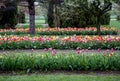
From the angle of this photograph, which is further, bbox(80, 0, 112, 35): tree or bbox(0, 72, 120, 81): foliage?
bbox(80, 0, 112, 35): tree

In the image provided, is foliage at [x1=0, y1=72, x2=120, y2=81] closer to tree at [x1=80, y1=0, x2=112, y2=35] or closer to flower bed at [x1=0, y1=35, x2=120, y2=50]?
flower bed at [x1=0, y1=35, x2=120, y2=50]

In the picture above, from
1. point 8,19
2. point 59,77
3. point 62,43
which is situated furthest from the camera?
point 8,19

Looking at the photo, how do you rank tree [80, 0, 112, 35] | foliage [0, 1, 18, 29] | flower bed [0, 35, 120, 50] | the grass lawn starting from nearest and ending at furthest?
the grass lawn
flower bed [0, 35, 120, 50]
tree [80, 0, 112, 35]
foliage [0, 1, 18, 29]

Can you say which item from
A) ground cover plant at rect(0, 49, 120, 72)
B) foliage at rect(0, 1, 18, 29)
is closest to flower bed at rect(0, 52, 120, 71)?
ground cover plant at rect(0, 49, 120, 72)

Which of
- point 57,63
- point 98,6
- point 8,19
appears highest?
point 98,6

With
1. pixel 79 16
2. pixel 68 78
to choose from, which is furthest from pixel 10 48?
pixel 79 16

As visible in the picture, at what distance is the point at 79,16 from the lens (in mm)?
20953

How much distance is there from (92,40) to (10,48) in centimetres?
319

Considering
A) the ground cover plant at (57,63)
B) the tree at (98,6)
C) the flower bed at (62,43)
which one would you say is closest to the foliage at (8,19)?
the tree at (98,6)

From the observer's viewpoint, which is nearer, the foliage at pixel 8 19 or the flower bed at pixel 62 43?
the flower bed at pixel 62 43

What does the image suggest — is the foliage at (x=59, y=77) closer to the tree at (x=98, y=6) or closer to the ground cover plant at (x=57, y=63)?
the ground cover plant at (x=57, y=63)

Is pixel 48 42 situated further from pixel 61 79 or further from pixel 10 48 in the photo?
pixel 61 79

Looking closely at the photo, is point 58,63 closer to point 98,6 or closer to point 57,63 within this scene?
point 57,63

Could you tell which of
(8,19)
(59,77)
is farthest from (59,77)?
(8,19)
